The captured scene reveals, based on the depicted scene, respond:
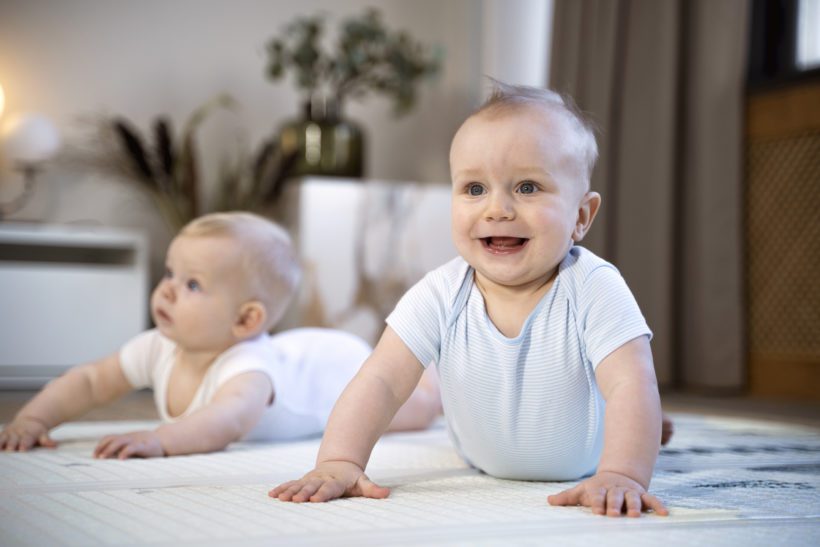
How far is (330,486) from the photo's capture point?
849mm

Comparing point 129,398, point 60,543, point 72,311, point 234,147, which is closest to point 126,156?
point 234,147

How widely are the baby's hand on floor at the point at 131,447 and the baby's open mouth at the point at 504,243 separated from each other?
19.7 inches

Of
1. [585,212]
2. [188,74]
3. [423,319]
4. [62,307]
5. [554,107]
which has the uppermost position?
[188,74]

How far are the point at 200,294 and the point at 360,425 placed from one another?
20.3 inches

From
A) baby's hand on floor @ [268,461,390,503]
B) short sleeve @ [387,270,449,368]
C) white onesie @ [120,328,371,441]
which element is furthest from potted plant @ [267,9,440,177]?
baby's hand on floor @ [268,461,390,503]

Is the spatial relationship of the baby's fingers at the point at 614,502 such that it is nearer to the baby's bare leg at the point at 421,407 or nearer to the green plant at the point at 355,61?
the baby's bare leg at the point at 421,407

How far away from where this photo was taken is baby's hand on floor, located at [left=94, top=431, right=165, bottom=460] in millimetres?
1147

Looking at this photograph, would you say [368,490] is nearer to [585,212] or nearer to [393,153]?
[585,212]

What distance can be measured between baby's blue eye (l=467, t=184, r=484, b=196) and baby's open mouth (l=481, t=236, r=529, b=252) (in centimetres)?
5

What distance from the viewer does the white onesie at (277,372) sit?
1361mm

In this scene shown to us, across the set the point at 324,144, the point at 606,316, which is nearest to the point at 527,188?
the point at 606,316

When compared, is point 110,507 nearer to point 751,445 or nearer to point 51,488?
point 51,488

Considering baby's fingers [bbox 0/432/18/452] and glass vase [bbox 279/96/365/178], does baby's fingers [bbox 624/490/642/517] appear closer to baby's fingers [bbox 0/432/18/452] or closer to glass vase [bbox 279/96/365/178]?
baby's fingers [bbox 0/432/18/452]

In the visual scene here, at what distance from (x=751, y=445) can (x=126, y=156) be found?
2.37 meters
